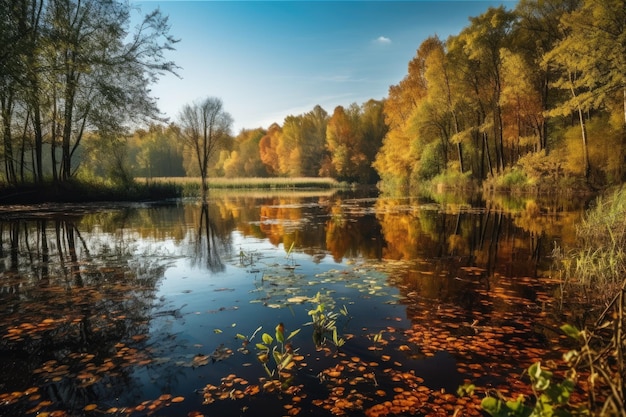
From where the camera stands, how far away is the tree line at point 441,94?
17656 mm

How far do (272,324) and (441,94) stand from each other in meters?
32.5

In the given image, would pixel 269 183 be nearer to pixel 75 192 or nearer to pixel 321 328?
pixel 75 192

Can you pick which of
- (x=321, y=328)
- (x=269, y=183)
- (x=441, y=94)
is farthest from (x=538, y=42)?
(x=269, y=183)

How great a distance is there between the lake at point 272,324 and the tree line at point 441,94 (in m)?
7.78

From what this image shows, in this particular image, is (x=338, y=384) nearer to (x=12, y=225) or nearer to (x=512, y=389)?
(x=512, y=389)

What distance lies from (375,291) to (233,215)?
1500cm

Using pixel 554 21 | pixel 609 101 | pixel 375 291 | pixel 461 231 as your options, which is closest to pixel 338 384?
pixel 375 291

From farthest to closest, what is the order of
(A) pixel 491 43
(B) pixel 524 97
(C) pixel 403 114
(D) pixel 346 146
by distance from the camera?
(D) pixel 346 146, (C) pixel 403 114, (A) pixel 491 43, (B) pixel 524 97

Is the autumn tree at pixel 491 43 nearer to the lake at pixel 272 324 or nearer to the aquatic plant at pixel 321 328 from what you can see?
the lake at pixel 272 324

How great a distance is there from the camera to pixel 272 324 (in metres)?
5.55

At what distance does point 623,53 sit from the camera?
17.1 meters

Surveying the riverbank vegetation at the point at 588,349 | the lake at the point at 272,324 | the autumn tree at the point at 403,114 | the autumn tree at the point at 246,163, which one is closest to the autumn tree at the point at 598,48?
the riverbank vegetation at the point at 588,349

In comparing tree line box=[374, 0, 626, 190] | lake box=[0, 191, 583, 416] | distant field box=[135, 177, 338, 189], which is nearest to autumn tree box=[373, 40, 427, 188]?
tree line box=[374, 0, 626, 190]

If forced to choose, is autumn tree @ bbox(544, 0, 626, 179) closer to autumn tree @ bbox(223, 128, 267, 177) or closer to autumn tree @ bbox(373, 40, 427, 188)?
autumn tree @ bbox(373, 40, 427, 188)
